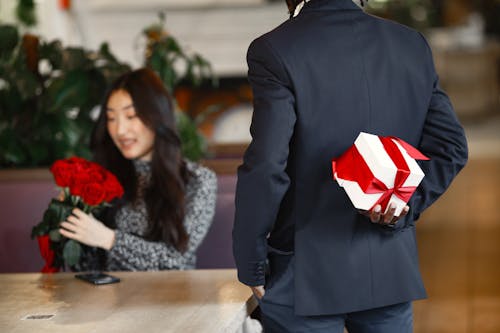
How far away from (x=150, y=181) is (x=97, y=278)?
1.93 feet

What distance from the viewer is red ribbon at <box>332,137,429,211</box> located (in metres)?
1.83

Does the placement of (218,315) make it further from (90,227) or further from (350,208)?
(90,227)

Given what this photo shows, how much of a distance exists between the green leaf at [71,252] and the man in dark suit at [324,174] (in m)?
0.81

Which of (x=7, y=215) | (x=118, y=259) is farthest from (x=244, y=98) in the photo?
(x=118, y=259)

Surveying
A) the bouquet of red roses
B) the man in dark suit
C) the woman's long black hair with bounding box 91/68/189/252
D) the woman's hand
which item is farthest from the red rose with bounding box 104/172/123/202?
the man in dark suit


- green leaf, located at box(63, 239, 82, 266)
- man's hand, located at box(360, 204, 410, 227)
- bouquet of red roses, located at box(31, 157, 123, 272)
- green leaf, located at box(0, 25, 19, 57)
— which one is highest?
green leaf, located at box(0, 25, 19, 57)

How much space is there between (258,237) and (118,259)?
41.4 inches

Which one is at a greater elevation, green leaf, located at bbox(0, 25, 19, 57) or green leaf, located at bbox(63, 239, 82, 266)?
green leaf, located at bbox(0, 25, 19, 57)

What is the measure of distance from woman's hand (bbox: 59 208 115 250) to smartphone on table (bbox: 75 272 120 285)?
0.13 m

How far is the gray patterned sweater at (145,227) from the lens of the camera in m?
2.88

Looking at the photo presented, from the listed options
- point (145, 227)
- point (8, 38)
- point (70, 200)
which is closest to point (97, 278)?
point (70, 200)

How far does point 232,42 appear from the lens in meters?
7.61

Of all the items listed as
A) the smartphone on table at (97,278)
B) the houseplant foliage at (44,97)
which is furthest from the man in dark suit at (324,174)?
the houseplant foliage at (44,97)

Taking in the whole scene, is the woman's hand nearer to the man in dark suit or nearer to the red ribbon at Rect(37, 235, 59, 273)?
the red ribbon at Rect(37, 235, 59, 273)
